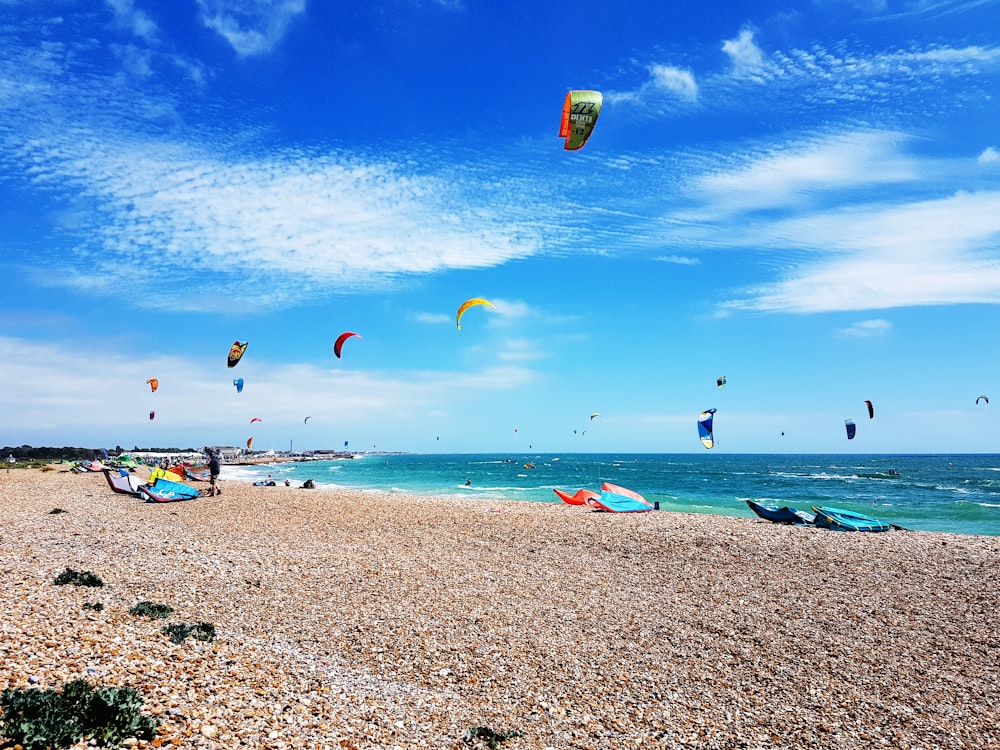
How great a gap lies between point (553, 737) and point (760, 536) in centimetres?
1202

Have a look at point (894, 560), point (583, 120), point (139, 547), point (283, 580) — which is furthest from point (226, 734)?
point (894, 560)

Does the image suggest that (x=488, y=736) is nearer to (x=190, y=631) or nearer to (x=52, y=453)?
(x=190, y=631)

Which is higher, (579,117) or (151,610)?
(579,117)

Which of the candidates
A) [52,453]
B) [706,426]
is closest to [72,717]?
[706,426]

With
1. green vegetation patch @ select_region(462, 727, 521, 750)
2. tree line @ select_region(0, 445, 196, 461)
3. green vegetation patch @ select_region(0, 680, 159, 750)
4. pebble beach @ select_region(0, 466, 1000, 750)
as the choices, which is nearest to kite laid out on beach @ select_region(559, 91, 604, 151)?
pebble beach @ select_region(0, 466, 1000, 750)

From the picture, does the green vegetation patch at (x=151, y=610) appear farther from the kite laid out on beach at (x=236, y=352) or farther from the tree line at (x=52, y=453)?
the tree line at (x=52, y=453)

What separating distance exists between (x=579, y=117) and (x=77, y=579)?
11.1 meters

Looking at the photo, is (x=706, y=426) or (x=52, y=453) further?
(x=52, y=453)

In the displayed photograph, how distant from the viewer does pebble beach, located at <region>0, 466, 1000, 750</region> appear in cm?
561

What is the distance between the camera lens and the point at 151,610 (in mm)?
7531

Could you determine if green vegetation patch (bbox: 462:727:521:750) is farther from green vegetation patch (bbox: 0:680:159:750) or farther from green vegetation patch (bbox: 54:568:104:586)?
green vegetation patch (bbox: 54:568:104:586)

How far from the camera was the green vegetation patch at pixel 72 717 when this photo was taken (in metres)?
4.13

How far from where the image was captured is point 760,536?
1569cm

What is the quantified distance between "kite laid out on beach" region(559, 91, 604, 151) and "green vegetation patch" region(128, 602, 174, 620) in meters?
9.63
